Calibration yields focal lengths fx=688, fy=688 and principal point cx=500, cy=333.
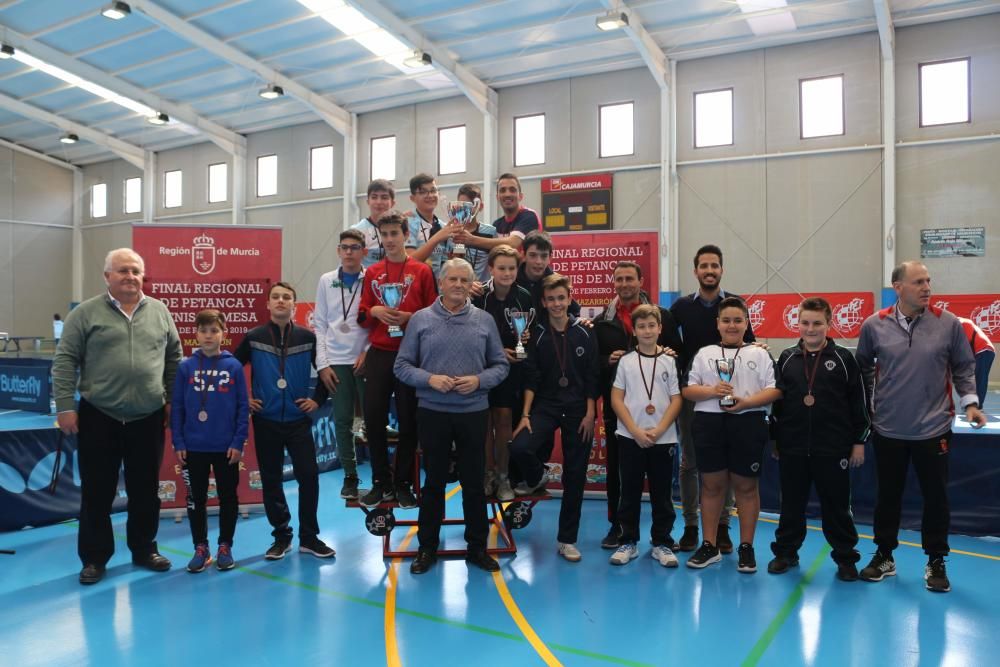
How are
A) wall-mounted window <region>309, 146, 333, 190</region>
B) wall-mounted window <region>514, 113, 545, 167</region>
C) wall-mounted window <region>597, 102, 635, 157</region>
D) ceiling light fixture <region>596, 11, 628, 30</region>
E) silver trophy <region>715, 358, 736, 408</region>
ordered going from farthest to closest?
wall-mounted window <region>309, 146, 333, 190</region> → wall-mounted window <region>514, 113, 545, 167</region> → wall-mounted window <region>597, 102, 635, 157</region> → ceiling light fixture <region>596, 11, 628, 30</region> → silver trophy <region>715, 358, 736, 408</region>

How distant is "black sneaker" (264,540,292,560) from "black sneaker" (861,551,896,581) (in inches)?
153

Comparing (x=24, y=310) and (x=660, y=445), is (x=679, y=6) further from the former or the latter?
(x=24, y=310)

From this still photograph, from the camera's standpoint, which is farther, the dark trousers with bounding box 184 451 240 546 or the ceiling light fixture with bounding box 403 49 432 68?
the ceiling light fixture with bounding box 403 49 432 68

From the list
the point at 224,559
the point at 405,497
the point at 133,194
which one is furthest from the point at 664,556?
the point at 133,194

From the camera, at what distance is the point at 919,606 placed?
156 inches

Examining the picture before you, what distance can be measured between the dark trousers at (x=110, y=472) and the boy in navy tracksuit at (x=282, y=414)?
69 cm

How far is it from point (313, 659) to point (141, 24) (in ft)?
54.9

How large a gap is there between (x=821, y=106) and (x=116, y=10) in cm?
1503

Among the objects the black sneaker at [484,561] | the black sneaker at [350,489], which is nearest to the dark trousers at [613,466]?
the black sneaker at [484,561]

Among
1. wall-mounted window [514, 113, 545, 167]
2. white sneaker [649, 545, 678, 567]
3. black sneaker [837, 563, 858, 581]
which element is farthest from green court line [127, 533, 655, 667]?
wall-mounted window [514, 113, 545, 167]

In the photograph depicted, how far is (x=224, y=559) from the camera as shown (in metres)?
4.71

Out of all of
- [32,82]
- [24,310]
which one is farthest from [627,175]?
[24,310]

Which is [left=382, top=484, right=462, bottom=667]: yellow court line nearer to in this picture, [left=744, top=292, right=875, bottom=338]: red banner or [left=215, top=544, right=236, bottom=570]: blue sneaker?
[left=215, top=544, right=236, bottom=570]: blue sneaker

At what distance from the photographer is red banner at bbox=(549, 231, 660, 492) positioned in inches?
272
